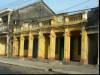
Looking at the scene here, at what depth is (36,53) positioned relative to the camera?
166 ft

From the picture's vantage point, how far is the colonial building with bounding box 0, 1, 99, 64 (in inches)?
1457

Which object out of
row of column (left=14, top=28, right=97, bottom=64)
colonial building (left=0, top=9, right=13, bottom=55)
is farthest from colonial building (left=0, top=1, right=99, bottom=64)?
colonial building (left=0, top=9, right=13, bottom=55)

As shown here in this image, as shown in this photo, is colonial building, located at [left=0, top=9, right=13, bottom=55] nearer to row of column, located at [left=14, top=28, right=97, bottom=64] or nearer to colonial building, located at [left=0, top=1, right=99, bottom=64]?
colonial building, located at [left=0, top=1, right=99, bottom=64]

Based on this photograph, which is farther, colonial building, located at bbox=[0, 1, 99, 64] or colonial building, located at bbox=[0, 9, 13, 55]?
colonial building, located at bbox=[0, 9, 13, 55]

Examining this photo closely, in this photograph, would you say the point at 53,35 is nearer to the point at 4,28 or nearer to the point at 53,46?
the point at 53,46

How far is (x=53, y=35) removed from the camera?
142 ft

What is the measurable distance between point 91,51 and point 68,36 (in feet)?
13.2

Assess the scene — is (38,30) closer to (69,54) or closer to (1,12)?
(69,54)

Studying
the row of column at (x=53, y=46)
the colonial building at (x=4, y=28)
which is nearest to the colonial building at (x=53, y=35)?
the row of column at (x=53, y=46)

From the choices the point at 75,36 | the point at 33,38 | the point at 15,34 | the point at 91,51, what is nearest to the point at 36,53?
the point at 33,38

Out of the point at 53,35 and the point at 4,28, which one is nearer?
the point at 53,35

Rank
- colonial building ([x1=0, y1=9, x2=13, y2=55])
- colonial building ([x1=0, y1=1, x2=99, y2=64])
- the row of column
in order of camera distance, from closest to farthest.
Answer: the row of column → colonial building ([x1=0, y1=1, x2=99, y2=64]) → colonial building ([x1=0, y1=9, x2=13, y2=55])

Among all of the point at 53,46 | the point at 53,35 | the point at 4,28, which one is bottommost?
the point at 53,46

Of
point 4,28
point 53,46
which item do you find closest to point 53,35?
point 53,46
